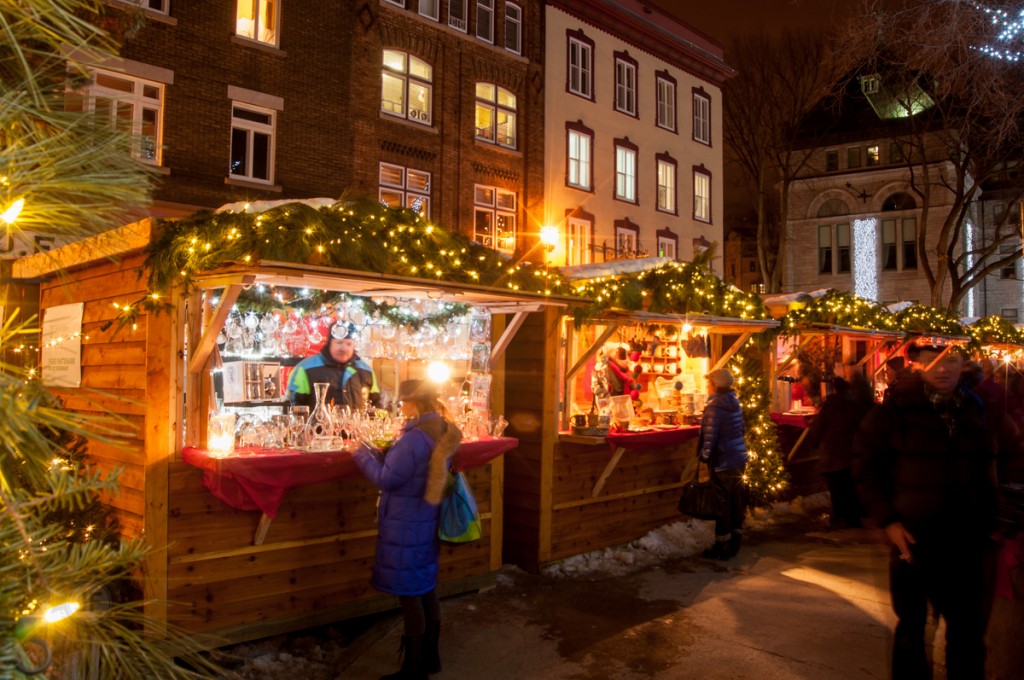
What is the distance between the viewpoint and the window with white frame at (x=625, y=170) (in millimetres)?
24797

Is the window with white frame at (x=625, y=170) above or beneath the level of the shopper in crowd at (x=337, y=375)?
above

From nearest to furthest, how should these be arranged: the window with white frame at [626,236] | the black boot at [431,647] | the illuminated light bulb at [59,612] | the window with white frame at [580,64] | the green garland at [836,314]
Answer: the illuminated light bulb at [59,612] → the black boot at [431,647] → the green garland at [836,314] → the window with white frame at [580,64] → the window with white frame at [626,236]

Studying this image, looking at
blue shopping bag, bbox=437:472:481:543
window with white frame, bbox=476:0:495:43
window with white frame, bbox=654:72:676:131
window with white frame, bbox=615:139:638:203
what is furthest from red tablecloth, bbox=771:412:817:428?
window with white frame, bbox=654:72:676:131

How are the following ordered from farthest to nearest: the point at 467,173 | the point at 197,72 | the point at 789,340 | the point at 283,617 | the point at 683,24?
1. the point at 683,24
2. the point at 467,173
3. the point at 197,72
4. the point at 789,340
5. the point at 283,617

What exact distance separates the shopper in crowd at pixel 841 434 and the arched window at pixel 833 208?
1378 inches

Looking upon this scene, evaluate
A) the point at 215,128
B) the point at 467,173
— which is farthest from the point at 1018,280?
the point at 215,128

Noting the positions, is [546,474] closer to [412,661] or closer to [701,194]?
[412,661]

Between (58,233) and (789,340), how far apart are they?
12900mm

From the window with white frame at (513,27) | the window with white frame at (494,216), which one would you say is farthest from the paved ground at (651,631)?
the window with white frame at (513,27)

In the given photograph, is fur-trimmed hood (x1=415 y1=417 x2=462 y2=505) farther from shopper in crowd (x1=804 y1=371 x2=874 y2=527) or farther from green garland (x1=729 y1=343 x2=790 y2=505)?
green garland (x1=729 y1=343 x2=790 y2=505)

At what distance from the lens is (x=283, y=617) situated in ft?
19.8

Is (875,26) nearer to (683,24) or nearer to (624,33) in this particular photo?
(624,33)

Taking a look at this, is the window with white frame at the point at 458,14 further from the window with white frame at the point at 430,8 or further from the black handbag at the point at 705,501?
the black handbag at the point at 705,501

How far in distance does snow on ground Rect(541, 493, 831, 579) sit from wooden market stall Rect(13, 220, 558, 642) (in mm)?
2090
